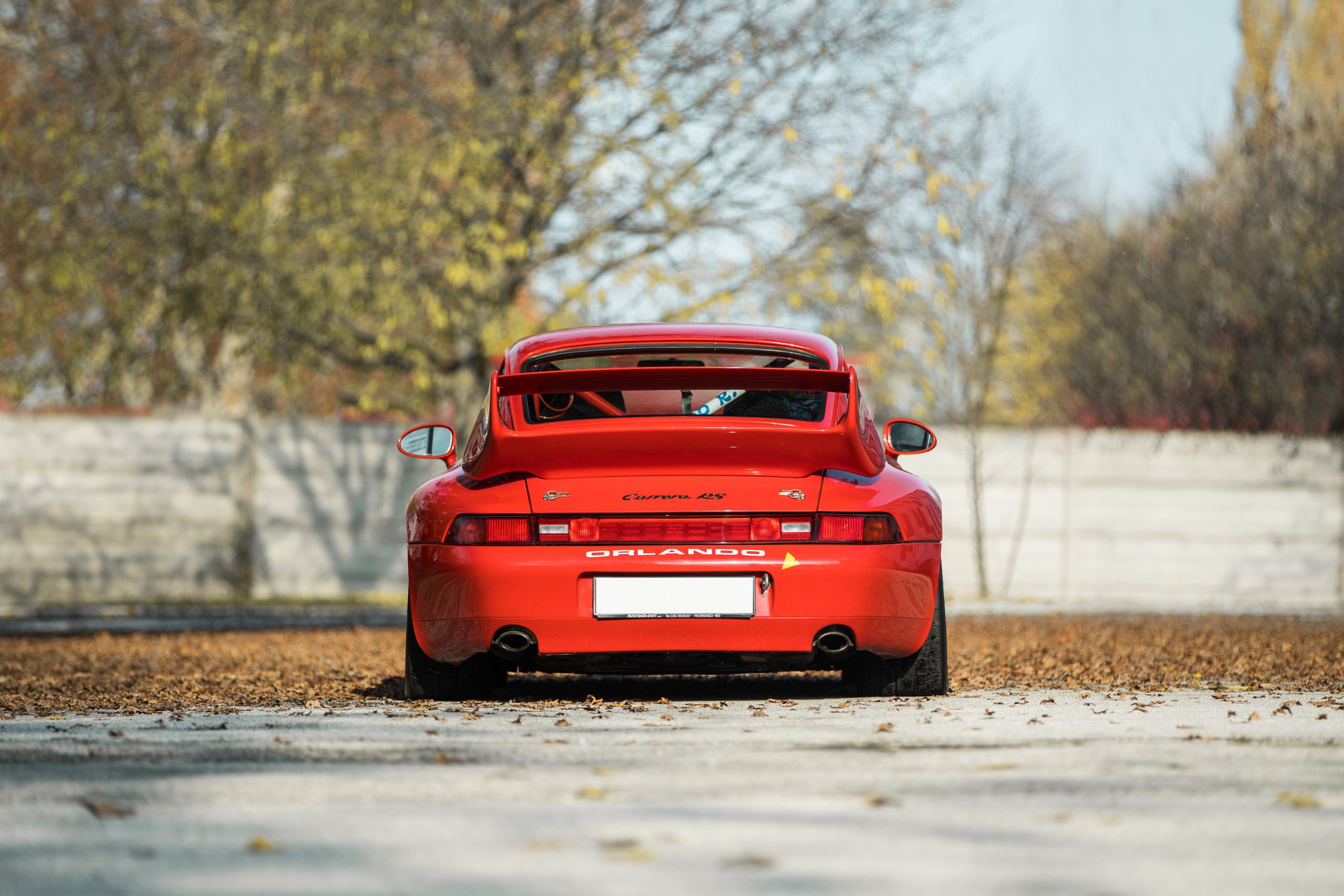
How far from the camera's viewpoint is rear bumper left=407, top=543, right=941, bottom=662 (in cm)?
580

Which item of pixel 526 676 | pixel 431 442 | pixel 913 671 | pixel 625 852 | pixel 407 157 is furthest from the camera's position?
pixel 407 157

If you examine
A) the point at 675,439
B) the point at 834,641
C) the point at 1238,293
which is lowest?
the point at 834,641

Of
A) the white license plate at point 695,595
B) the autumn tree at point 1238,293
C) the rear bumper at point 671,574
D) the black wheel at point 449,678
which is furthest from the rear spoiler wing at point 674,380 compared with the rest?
the autumn tree at point 1238,293

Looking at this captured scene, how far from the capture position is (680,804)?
12.7 ft

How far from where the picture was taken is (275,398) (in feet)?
101

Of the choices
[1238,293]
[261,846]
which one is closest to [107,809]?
[261,846]

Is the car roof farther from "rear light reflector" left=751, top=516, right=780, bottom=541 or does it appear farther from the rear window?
"rear light reflector" left=751, top=516, right=780, bottom=541

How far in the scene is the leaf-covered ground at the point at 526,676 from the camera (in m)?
7.06

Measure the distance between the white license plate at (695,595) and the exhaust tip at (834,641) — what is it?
28 centimetres

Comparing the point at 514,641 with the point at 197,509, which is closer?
the point at 514,641

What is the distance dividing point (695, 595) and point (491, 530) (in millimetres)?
799

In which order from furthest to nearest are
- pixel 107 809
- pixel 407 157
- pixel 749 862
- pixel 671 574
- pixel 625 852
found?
1. pixel 407 157
2. pixel 671 574
3. pixel 107 809
4. pixel 625 852
5. pixel 749 862

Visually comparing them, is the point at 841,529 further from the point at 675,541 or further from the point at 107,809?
the point at 107,809

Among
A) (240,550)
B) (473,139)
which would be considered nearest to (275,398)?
(240,550)
